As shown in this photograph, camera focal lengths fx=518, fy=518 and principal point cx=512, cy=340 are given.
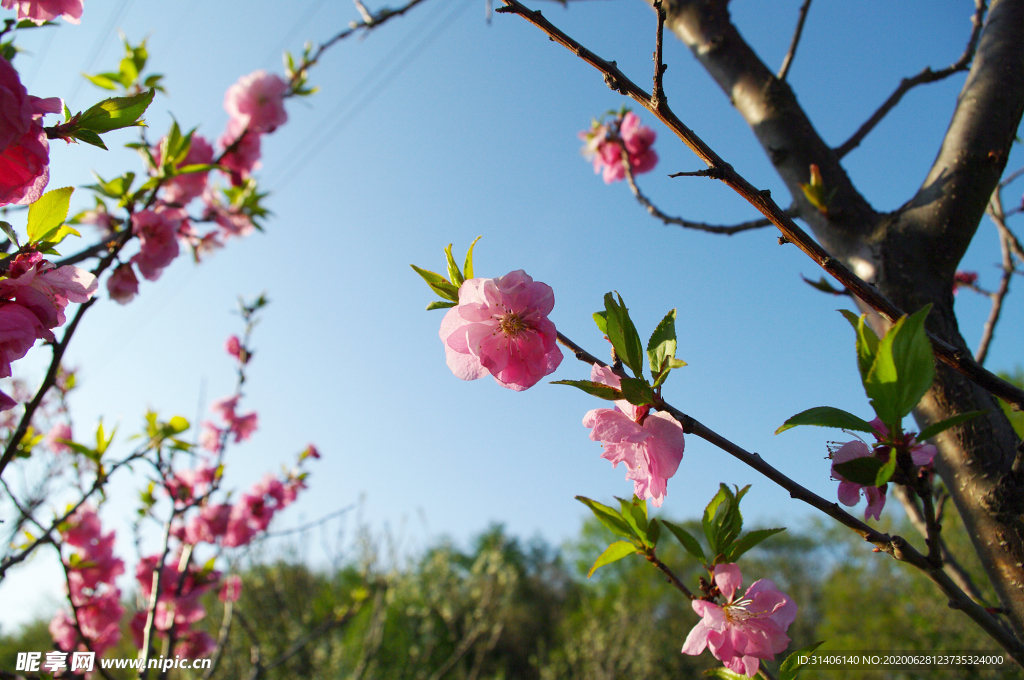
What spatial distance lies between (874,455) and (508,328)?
0.39 metres

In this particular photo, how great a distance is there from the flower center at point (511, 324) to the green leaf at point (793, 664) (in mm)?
490

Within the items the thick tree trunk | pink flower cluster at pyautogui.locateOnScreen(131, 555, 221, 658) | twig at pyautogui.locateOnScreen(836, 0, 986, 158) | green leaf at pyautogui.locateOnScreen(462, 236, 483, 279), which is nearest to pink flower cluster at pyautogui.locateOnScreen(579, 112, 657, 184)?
the thick tree trunk

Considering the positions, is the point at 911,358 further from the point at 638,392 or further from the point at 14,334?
the point at 14,334

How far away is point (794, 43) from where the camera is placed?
1.16 meters

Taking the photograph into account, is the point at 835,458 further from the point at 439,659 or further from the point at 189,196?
the point at 439,659

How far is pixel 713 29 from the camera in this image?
120cm

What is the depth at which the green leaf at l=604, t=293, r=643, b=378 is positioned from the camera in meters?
Result: 0.54

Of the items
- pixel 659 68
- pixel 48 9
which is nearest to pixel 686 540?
pixel 659 68

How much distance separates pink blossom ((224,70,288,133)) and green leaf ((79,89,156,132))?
135cm

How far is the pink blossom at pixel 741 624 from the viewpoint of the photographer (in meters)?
0.62

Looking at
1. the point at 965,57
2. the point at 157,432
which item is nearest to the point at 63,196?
the point at 157,432

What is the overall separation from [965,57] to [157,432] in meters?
2.32

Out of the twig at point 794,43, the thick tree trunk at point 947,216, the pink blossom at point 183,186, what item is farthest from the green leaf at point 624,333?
the pink blossom at point 183,186

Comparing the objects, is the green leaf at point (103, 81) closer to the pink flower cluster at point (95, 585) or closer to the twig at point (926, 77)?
the pink flower cluster at point (95, 585)
